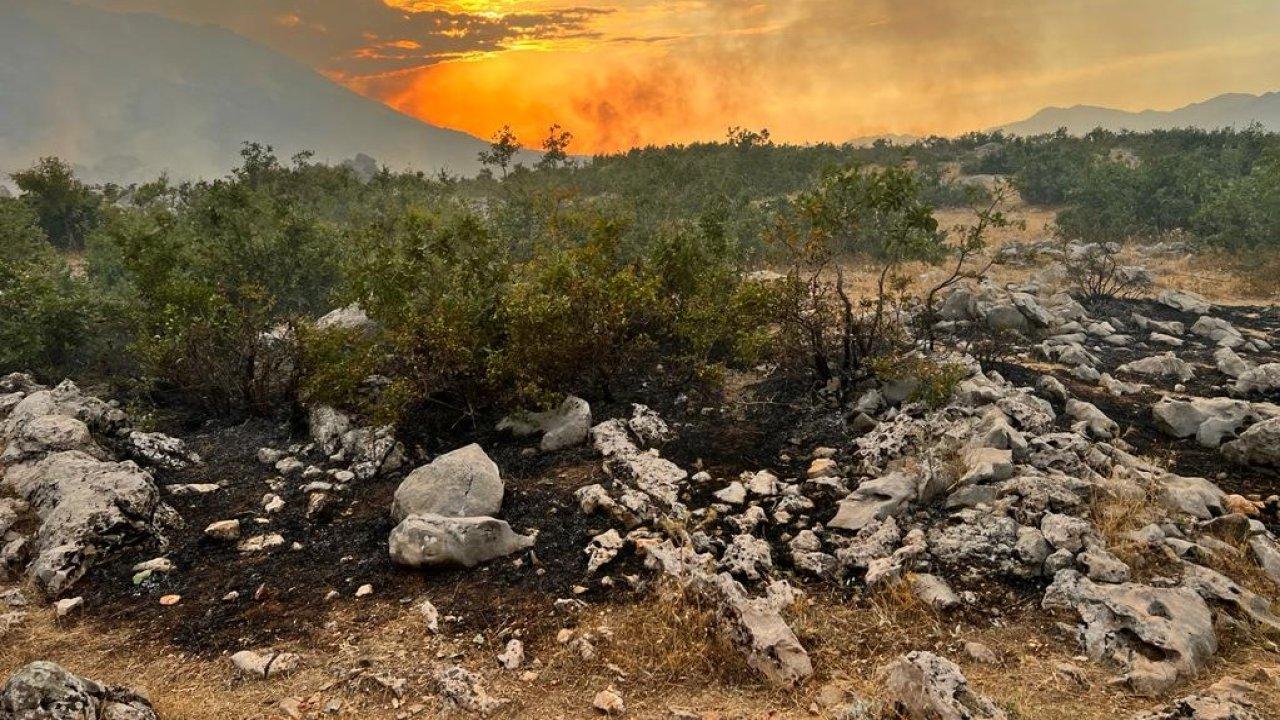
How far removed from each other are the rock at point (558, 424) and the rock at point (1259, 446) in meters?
8.10

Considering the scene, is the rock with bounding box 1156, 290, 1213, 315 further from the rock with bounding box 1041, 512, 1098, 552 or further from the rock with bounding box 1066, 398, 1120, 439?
the rock with bounding box 1041, 512, 1098, 552

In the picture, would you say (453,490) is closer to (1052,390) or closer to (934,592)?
(934,592)

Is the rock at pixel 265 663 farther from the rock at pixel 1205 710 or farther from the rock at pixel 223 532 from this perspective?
the rock at pixel 1205 710

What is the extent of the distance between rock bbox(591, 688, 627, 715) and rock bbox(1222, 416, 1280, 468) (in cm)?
821

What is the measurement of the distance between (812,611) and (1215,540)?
156 inches

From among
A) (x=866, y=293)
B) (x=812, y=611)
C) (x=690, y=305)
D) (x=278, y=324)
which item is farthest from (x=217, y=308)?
(x=866, y=293)

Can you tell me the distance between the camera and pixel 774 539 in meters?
6.85

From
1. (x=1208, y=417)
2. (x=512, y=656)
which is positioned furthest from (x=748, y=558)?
(x=1208, y=417)

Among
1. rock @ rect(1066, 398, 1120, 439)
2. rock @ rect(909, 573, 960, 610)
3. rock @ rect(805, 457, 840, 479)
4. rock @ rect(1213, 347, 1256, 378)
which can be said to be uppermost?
rock @ rect(1213, 347, 1256, 378)

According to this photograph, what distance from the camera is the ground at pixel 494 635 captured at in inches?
188

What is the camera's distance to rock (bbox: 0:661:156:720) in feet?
12.7

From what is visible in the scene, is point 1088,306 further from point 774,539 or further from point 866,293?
point 774,539

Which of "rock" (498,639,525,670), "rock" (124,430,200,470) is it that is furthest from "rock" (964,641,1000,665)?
"rock" (124,430,200,470)

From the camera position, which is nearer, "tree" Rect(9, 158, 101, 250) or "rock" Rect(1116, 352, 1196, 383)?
"rock" Rect(1116, 352, 1196, 383)
